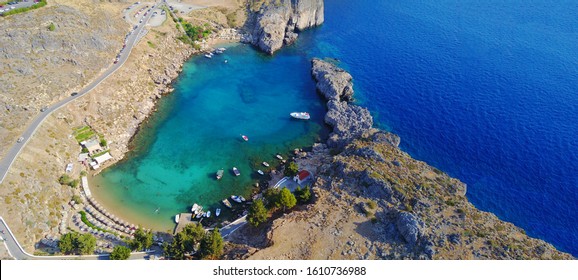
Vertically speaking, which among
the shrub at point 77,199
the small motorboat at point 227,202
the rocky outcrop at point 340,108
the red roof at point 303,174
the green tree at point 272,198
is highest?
the rocky outcrop at point 340,108

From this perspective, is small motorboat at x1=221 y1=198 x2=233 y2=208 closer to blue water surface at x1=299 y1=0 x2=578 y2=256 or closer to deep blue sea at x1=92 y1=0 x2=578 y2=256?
deep blue sea at x1=92 y1=0 x2=578 y2=256

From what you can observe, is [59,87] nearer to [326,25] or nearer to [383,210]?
[383,210]

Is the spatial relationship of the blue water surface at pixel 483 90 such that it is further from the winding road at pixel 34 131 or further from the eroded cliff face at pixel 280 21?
the winding road at pixel 34 131

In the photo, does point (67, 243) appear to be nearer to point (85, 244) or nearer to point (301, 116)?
point (85, 244)

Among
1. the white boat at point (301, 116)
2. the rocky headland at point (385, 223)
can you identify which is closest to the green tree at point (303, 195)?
the rocky headland at point (385, 223)

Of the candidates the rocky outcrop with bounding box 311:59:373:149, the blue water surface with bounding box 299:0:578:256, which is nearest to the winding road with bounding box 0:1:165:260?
the rocky outcrop with bounding box 311:59:373:149

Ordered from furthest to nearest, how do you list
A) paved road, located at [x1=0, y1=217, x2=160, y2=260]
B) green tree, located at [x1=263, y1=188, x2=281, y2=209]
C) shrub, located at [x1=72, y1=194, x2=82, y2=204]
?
shrub, located at [x1=72, y1=194, x2=82, y2=204]
green tree, located at [x1=263, y1=188, x2=281, y2=209]
paved road, located at [x1=0, y1=217, x2=160, y2=260]

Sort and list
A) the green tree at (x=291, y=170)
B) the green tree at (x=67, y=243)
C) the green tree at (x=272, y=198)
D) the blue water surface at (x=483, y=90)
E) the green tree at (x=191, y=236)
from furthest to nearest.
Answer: the blue water surface at (x=483, y=90) < the green tree at (x=291, y=170) < the green tree at (x=272, y=198) < the green tree at (x=191, y=236) < the green tree at (x=67, y=243)

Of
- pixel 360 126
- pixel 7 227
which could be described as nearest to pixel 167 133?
pixel 7 227
